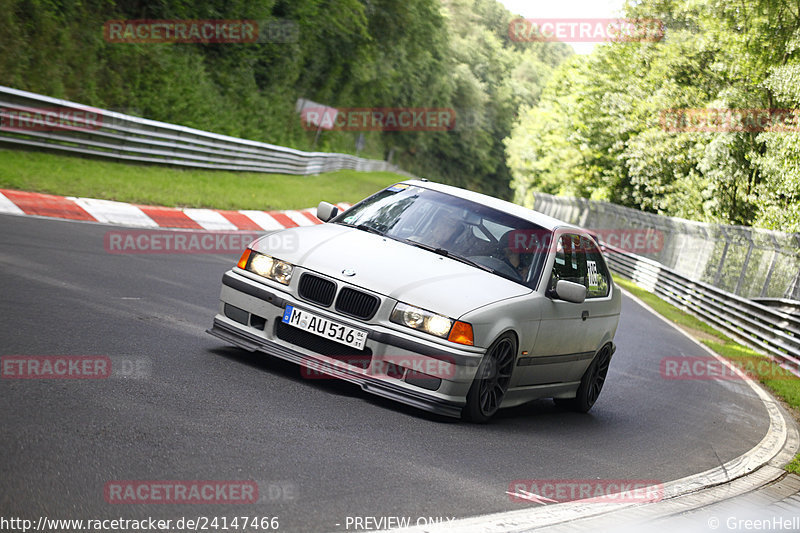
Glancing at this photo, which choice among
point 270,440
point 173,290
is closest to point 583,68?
point 173,290

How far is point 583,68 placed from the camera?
65.8 metres

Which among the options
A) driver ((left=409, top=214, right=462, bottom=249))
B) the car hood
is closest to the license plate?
the car hood

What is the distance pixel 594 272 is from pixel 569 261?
27.3 inches

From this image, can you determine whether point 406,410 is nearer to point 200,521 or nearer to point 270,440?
point 270,440

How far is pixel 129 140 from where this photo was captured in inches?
795

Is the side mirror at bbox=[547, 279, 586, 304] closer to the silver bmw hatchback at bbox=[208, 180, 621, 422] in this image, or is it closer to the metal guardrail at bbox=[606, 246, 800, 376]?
the silver bmw hatchback at bbox=[208, 180, 621, 422]

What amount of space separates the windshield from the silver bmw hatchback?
11 millimetres

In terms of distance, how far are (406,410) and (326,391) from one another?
58cm

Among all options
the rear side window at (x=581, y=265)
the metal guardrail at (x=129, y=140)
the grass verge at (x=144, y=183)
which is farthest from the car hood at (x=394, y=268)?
the metal guardrail at (x=129, y=140)

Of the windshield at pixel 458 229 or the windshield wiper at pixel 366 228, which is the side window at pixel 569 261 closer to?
the windshield at pixel 458 229

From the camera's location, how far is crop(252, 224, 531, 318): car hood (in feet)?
21.8

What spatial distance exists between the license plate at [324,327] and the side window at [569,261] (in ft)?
6.21

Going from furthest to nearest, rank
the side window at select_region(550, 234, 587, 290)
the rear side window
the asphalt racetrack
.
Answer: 1. the rear side window
2. the side window at select_region(550, 234, 587, 290)
3. the asphalt racetrack

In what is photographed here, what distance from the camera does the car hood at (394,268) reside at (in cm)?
664
